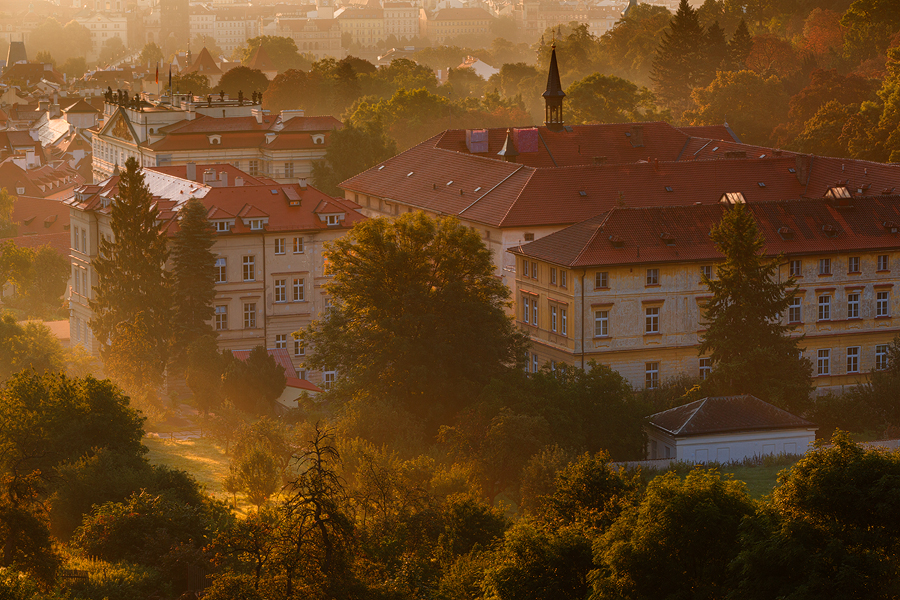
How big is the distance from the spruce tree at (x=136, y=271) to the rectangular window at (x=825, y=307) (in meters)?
29.2

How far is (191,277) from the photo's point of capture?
220ft

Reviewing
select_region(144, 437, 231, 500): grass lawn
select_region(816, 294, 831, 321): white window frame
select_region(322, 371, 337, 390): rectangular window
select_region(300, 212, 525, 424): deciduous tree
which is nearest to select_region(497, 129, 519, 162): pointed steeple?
select_region(322, 371, 337, 390): rectangular window

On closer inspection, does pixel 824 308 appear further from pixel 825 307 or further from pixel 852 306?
pixel 852 306

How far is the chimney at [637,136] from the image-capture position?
8981 centimetres

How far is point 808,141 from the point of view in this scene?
92.3m

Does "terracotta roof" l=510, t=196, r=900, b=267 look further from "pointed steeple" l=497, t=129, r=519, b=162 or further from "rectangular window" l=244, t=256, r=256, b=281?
"pointed steeple" l=497, t=129, r=519, b=162

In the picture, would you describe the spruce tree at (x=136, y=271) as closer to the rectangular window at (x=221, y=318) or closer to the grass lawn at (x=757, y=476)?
the rectangular window at (x=221, y=318)

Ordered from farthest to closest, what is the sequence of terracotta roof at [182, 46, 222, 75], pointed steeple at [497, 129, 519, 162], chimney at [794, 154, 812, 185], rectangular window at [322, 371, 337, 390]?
terracotta roof at [182, 46, 222, 75]
pointed steeple at [497, 129, 519, 162]
chimney at [794, 154, 812, 185]
rectangular window at [322, 371, 337, 390]

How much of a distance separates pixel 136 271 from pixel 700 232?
2544 centimetres

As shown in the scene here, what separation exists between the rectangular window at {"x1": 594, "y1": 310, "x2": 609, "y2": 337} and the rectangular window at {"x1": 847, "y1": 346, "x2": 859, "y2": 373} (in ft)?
37.9

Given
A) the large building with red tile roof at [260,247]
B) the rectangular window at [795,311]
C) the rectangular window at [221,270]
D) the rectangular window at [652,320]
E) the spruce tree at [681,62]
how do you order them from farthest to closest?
the spruce tree at [681,62], the large building with red tile roof at [260,247], the rectangular window at [221,270], the rectangular window at [795,311], the rectangular window at [652,320]

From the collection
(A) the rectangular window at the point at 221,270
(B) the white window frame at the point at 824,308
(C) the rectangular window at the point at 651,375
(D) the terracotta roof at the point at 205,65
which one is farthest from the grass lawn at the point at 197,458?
(D) the terracotta roof at the point at 205,65

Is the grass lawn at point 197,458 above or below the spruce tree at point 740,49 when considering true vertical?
below

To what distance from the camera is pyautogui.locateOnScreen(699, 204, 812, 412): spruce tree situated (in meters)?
56.2
